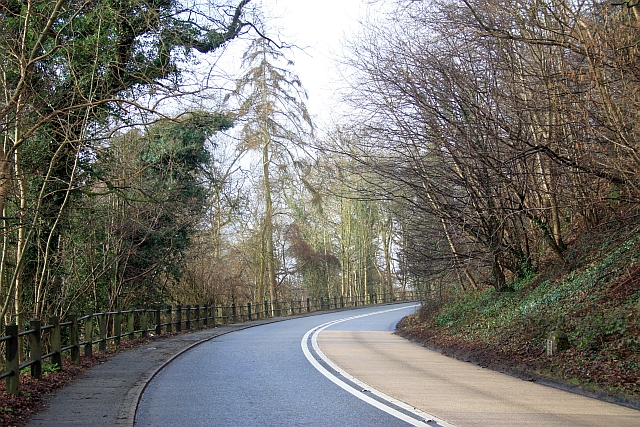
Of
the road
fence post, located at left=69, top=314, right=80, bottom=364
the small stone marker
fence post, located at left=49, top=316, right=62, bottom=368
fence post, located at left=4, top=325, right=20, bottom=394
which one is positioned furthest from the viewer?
fence post, located at left=69, top=314, right=80, bottom=364

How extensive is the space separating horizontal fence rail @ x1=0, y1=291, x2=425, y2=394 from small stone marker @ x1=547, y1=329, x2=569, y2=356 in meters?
8.65

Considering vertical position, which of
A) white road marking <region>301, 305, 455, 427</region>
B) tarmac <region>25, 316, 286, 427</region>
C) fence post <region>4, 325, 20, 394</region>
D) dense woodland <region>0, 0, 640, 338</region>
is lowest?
white road marking <region>301, 305, 455, 427</region>

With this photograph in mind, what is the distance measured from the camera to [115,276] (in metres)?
20.9

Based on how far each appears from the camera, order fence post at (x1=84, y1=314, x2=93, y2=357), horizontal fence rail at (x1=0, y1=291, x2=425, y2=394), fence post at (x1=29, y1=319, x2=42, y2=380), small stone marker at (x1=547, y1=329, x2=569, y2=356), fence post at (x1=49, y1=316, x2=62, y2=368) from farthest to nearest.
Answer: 1. fence post at (x1=84, y1=314, x2=93, y2=357)
2. small stone marker at (x1=547, y1=329, x2=569, y2=356)
3. fence post at (x1=49, y1=316, x2=62, y2=368)
4. fence post at (x1=29, y1=319, x2=42, y2=380)
5. horizontal fence rail at (x1=0, y1=291, x2=425, y2=394)

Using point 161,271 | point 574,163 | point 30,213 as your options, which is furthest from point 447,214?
point 161,271

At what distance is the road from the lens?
7.78 meters

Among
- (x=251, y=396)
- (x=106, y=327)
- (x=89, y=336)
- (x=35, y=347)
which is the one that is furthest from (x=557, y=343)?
(x=106, y=327)

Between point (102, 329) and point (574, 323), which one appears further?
point (102, 329)

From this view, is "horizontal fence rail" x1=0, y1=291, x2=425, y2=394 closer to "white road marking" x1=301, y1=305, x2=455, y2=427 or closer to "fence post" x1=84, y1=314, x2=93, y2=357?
"fence post" x1=84, y1=314, x2=93, y2=357

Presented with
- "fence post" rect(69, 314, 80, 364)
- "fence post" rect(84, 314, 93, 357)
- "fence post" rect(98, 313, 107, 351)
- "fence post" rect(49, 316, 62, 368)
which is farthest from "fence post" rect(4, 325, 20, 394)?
"fence post" rect(98, 313, 107, 351)

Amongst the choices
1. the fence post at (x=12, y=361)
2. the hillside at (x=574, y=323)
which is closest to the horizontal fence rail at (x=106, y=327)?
the fence post at (x=12, y=361)

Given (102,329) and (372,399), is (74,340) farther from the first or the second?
(372,399)

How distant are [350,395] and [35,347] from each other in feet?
16.1

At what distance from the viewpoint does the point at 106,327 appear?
1566cm
